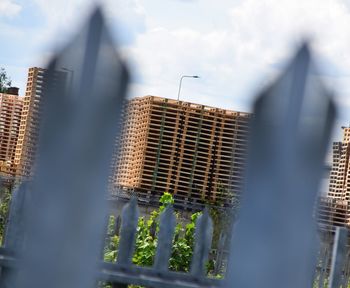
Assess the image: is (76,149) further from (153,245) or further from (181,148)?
(181,148)

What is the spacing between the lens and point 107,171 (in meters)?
2.32

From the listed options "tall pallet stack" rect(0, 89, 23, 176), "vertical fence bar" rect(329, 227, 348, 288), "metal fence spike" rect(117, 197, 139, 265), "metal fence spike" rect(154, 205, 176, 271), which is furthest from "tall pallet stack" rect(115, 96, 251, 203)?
"metal fence spike" rect(117, 197, 139, 265)

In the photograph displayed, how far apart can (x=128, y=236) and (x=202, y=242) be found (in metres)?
1.02

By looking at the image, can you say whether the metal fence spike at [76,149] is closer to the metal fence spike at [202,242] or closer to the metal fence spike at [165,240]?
the metal fence spike at [165,240]

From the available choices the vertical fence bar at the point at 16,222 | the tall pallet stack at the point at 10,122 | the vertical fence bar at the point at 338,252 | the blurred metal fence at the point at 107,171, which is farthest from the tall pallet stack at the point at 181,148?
the blurred metal fence at the point at 107,171

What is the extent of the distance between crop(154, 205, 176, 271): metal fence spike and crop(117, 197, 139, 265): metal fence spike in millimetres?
93

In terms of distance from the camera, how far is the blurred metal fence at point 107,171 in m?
2.30

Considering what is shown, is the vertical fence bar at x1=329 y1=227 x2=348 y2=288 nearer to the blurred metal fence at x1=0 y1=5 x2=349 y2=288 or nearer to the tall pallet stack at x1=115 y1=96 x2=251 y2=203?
the blurred metal fence at x1=0 y1=5 x2=349 y2=288

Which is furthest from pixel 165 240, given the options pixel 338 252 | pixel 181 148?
pixel 181 148

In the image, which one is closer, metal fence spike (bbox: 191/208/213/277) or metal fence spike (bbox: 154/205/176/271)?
metal fence spike (bbox: 154/205/176/271)

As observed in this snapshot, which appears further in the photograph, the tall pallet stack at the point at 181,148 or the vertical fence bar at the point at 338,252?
the tall pallet stack at the point at 181,148

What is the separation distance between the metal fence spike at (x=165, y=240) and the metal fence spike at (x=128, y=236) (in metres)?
0.09

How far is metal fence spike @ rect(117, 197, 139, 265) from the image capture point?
376cm

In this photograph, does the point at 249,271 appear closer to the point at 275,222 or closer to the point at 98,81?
the point at 275,222
